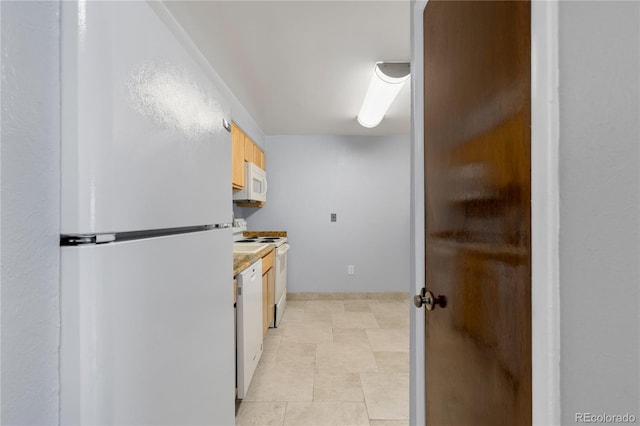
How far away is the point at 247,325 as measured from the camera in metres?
2.08

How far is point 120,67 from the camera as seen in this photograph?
58cm

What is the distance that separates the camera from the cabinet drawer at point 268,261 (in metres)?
2.85

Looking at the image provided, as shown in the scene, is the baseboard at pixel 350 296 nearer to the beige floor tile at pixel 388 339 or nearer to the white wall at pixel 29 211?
the beige floor tile at pixel 388 339

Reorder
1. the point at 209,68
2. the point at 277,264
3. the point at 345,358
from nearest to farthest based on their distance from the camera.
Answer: the point at 209,68, the point at 345,358, the point at 277,264

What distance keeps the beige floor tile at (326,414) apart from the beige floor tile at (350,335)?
1010mm

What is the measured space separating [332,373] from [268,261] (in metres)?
1.13

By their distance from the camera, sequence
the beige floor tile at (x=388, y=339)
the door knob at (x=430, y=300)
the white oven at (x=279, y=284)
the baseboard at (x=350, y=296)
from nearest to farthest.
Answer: the door knob at (x=430, y=300) < the beige floor tile at (x=388, y=339) < the white oven at (x=279, y=284) < the baseboard at (x=350, y=296)

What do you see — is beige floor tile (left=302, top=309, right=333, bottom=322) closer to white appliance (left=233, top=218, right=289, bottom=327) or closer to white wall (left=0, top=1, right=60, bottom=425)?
white appliance (left=233, top=218, right=289, bottom=327)

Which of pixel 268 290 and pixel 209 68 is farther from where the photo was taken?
pixel 268 290

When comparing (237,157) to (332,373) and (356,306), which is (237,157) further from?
(356,306)

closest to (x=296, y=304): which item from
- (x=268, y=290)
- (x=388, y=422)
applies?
(x=268, y=290)

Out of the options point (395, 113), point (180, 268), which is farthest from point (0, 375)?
point (395, 113)

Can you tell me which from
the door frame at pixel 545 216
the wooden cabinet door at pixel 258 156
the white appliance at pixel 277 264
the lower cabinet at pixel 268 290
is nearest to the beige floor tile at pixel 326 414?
the lower cabinet at pixel 268 290

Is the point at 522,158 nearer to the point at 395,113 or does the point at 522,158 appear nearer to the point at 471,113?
the point at 471,113
